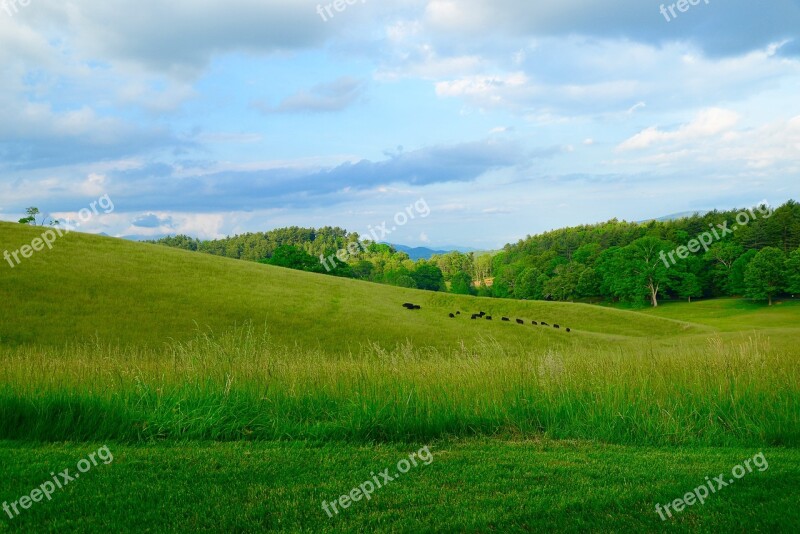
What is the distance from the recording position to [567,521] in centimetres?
568

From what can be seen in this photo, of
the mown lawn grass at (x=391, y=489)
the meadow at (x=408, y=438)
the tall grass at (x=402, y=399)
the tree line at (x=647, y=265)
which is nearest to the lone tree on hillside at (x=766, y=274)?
the tree line at (x=647, y=265)

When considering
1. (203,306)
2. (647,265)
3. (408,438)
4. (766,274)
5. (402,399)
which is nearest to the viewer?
(408,438)

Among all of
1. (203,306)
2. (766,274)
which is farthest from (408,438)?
(766,274)

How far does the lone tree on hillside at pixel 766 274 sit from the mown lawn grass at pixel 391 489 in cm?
9016

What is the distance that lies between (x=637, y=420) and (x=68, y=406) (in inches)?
395

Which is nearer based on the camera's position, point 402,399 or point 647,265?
point 402,399

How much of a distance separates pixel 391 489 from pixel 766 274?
313 feet

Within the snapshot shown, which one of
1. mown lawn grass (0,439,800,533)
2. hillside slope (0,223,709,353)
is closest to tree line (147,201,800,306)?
hillside slope (0,223,709,353)

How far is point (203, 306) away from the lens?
116 ft

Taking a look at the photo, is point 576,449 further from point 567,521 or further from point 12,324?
point 12,324

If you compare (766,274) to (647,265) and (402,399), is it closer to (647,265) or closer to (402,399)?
(647,265)

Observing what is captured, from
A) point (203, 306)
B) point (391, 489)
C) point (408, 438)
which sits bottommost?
point (408, 438)

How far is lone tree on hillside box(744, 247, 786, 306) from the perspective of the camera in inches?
3290

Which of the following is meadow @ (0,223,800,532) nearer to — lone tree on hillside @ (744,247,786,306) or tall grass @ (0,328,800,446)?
tall grass @ (0,328,800,446)
